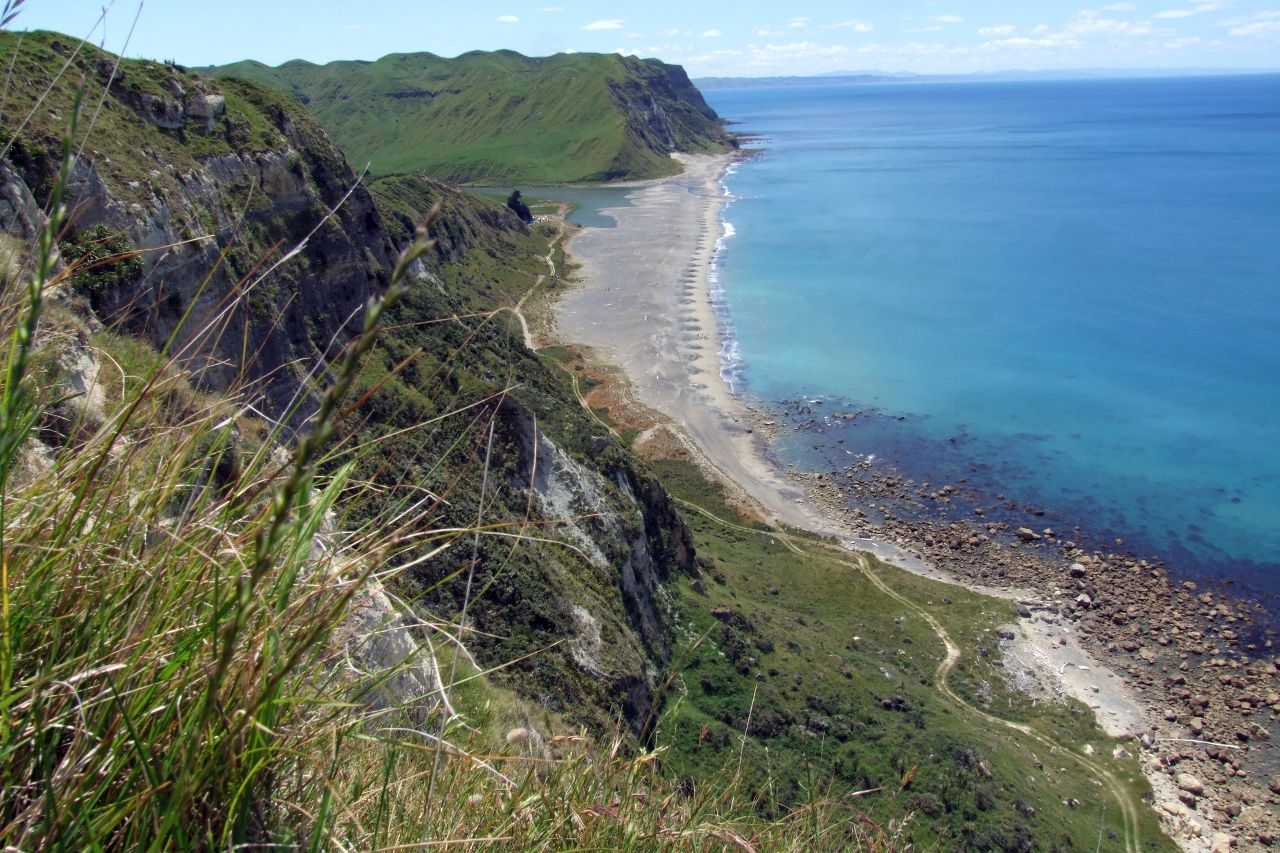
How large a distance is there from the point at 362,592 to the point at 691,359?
5702 cm

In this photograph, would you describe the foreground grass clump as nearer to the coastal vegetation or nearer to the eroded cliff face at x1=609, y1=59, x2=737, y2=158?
the coastal vegetation

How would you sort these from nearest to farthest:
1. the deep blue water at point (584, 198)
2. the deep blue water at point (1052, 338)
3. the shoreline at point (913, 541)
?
1. the shoreline at point (913, 541)
2. the deep blue water at point (1052, 338)
3. the deep blue water at point (584, 198)

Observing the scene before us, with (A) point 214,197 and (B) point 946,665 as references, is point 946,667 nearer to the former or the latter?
(B) point 946,665

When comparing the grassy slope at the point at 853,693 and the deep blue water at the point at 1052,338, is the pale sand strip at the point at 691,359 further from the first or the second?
the deep blue water at the point at 1052,338

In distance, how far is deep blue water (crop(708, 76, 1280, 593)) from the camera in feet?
143

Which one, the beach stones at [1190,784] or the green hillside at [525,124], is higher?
the green hillside at [525,124]

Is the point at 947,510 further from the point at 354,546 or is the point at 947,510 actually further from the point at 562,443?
the point at 354,546

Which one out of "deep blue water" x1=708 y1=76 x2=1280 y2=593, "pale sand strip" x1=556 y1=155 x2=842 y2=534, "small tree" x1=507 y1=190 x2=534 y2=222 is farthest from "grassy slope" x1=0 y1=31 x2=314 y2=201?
"small tree" x1=507 y1=190 x2=534 y2=222

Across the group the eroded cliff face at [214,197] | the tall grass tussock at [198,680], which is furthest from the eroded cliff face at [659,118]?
the tall grass tussock at [198,680]

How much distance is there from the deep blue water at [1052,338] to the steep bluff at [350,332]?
2238cm

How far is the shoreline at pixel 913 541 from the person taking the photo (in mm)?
27250

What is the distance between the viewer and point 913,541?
3850 cm

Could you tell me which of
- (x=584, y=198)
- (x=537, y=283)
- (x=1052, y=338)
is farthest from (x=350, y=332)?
(x=584, y=198)

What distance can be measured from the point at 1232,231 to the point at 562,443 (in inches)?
3948
